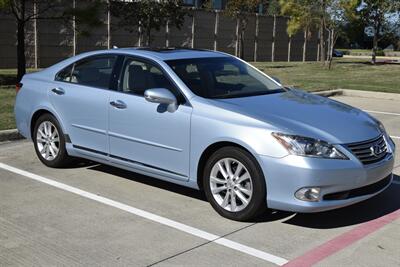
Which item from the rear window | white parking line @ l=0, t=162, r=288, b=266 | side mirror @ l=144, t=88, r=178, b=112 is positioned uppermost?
the rear window

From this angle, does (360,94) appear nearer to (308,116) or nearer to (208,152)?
(308,116)

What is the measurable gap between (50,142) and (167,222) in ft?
8.18

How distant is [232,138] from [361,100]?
419 inches

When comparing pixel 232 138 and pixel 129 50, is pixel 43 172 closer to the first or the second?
pixel 129 50

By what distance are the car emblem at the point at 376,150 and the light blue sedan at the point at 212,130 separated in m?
0.01

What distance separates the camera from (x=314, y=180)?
4656 mm

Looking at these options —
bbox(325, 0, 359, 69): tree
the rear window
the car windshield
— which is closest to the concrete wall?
bbox(325, 0, 359, 69): tree

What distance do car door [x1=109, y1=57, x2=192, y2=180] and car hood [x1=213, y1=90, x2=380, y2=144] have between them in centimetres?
51

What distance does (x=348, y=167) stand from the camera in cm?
474

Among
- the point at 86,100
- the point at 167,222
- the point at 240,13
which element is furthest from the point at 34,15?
the point at 240,13

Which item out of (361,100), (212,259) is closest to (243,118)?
(212,259)

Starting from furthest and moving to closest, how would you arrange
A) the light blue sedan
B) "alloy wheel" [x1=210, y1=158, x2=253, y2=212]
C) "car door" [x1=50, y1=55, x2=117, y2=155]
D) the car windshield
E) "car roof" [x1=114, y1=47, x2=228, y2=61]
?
"car door" [x1=50, y1=55, x2=117, y2=155] < "car roof" [x1=114, y1=47, x2=228, y2=61] < the car windshield < "alloy wheel" [x1=210, y1=158, x2=253, y2=212] < the light blue sedan

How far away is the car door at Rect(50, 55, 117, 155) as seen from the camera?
20.4 feet

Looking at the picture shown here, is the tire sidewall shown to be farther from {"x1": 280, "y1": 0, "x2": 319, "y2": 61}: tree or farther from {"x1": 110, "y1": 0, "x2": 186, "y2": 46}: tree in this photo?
{"x1": 280, "y1": 0, "x2": 319, "y2": 61}: tree
